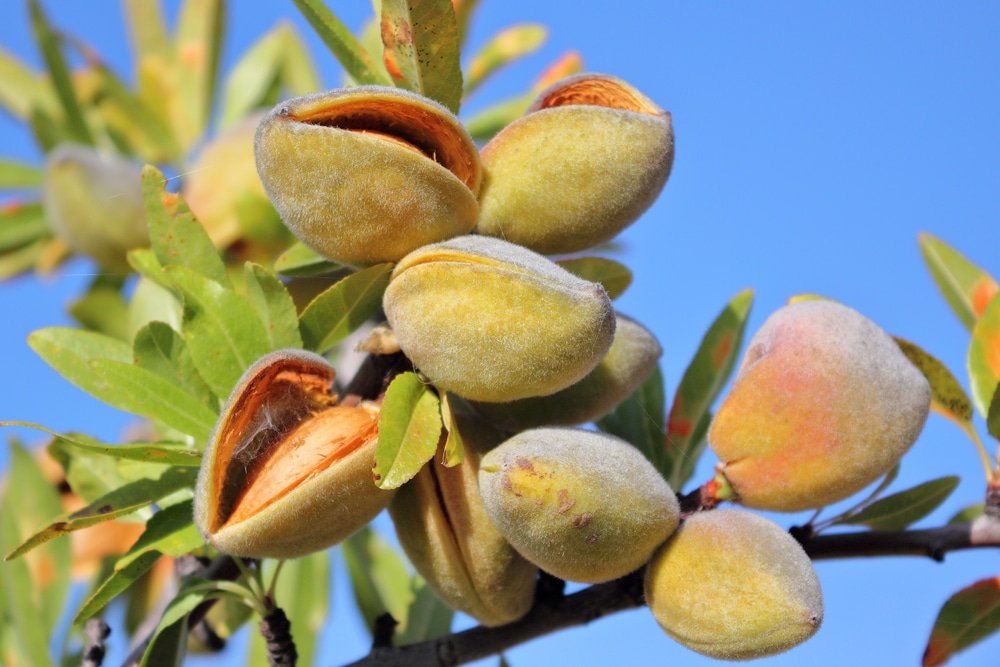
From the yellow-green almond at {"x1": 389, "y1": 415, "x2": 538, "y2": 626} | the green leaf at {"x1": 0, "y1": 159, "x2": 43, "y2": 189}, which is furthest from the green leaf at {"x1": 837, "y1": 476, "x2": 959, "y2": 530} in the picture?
the green leaf at {"x1": 0, "y1": 159, "x2": 43, "y2": 189}

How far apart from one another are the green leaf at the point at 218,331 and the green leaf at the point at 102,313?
29.3 inches

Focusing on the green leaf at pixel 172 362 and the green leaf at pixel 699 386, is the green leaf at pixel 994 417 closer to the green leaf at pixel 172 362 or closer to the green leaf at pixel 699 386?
the green leaf at pixel 699 386

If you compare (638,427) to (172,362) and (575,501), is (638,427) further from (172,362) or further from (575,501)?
(172,362)

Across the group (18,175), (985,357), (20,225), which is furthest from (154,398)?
(18,175)

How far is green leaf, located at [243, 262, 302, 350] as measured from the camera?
1284 mm

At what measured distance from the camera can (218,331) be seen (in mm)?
1298

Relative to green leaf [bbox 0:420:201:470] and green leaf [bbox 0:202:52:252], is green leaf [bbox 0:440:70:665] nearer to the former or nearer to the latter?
green leaf [bbox 0:420:201:470]

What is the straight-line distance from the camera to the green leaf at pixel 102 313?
1978 mm

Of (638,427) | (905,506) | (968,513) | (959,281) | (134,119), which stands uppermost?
(134,119)

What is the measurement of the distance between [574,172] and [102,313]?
1.16 metres

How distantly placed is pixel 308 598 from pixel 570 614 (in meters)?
0.88

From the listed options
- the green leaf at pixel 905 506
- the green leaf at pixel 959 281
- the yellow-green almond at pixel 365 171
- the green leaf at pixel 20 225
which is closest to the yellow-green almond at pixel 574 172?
the yellow-green almond at pixel 365 171

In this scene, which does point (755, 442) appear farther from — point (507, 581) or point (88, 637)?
point (88, 637)

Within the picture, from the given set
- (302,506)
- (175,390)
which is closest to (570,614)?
(302,506)
